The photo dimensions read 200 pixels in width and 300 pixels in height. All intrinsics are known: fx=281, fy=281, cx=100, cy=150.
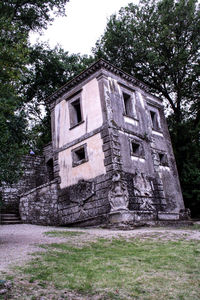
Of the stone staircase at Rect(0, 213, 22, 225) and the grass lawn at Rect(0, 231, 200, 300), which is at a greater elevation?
the stone staircase at Rect(0, 213, 22, 225)

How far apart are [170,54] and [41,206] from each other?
15000 mm

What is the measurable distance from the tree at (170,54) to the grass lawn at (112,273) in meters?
13.1

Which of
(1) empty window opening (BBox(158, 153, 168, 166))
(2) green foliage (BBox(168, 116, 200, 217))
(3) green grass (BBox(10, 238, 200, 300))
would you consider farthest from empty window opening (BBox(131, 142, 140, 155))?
(3) green grass (BBox(10, 238, 200, 300))

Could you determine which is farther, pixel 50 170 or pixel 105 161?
pixel 50 170

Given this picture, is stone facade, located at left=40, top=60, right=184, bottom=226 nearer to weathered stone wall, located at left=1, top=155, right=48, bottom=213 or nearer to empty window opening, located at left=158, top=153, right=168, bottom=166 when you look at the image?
empty window opening, located at left=158, top=153, right=168, bottom=166

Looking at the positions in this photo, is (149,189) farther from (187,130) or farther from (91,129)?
(187,130)

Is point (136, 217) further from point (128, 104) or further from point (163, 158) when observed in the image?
point (128, 104)

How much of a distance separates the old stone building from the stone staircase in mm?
342

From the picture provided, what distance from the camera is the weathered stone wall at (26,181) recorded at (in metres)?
15.1

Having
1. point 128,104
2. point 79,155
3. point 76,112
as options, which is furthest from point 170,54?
point 79,155

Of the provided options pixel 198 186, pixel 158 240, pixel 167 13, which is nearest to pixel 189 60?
pixel 167 13

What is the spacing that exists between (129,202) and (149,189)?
6.53ft

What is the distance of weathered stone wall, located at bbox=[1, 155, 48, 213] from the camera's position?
1515 centimetres

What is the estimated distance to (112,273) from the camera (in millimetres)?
4801
